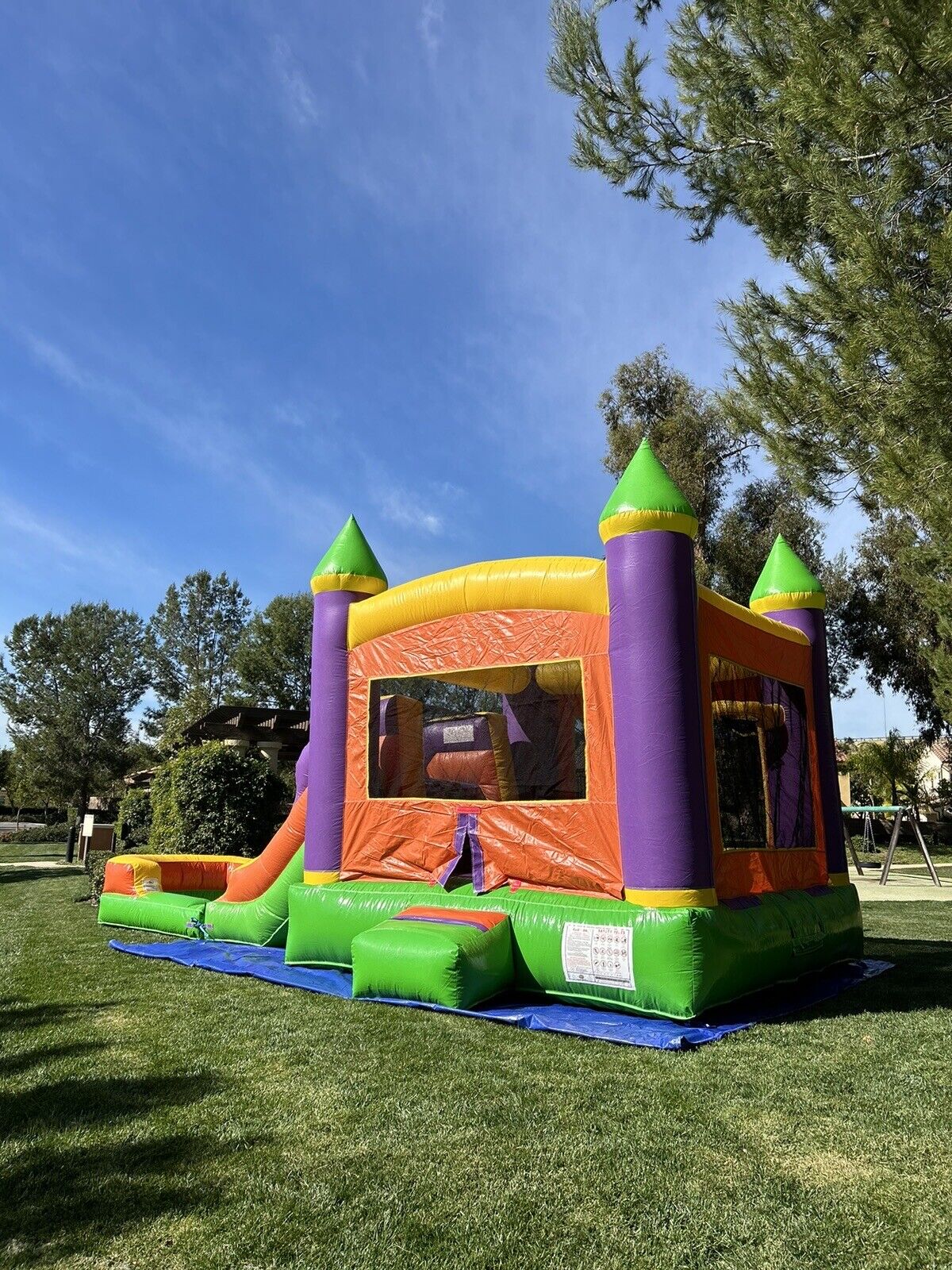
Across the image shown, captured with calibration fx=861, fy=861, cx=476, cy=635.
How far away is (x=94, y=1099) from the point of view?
3438 millimetres

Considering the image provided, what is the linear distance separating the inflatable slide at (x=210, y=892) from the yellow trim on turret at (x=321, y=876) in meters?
0.32

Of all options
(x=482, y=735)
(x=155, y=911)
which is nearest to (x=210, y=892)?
(x=155, y=911)

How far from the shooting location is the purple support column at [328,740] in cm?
676

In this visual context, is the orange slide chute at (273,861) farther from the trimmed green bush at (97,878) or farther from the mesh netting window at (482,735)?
the trimmed green bush at (97,878)

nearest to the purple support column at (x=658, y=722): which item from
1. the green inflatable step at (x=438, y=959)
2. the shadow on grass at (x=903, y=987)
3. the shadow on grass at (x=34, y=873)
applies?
the green inflatable step at (x=438, y=959)

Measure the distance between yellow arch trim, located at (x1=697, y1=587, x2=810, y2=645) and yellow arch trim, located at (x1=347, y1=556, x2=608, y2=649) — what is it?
2.49 feet

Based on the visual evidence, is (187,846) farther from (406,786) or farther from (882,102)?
(882,102)

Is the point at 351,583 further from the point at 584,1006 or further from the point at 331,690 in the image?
the point at 584,1006

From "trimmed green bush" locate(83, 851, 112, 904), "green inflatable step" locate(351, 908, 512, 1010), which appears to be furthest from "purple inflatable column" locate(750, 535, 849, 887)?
"trimmed green bush" locate(83, 851, 112, 904)

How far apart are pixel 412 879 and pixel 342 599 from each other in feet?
7.73

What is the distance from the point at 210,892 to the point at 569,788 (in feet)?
18.2

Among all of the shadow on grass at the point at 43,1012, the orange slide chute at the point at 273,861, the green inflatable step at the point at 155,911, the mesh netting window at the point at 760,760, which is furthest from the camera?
the green inflatable step at the point at 155,911

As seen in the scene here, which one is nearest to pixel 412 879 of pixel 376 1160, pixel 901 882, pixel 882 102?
pixel 376 1160

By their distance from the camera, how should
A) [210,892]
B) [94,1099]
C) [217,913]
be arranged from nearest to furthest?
[94,1099], [217,913], [210,892]
